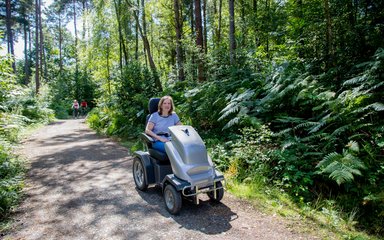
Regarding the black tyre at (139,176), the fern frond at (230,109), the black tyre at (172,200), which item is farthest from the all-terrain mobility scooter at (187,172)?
the fern frond at (230,109)

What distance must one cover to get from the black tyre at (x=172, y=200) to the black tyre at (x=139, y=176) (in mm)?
730

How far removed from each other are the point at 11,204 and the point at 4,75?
5.45 metres

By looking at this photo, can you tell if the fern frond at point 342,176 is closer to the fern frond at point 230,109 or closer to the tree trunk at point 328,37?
the fern frond at point 230,109

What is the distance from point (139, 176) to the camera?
522 centimetres

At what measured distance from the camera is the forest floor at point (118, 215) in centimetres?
360

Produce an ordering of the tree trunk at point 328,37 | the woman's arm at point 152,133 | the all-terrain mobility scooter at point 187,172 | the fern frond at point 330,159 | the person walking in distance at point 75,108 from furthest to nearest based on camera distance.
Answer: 1. the person walking in distance at point 75,108
2. the tree trunk at point 328,37
3. the woman's arm at point 152,133
4. the fern frond at point 330,159
5. the all-terrain mobility scooter at point 187,172

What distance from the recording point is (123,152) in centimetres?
852

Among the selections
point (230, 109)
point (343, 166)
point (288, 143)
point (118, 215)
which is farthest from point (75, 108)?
point (343, 166)

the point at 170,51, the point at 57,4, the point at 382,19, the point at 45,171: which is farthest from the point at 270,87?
the point at 57,4

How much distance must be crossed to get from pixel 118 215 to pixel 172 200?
875 millimetres

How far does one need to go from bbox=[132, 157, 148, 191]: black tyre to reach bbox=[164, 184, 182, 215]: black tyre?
73 centimetres

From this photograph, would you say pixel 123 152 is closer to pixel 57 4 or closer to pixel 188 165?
pixel 188 165

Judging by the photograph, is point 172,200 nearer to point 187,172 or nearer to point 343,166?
point 187,172

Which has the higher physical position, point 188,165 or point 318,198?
point 188,165
